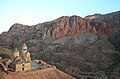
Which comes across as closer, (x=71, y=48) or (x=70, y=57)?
(x=70, y=57)

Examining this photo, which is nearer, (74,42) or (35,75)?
(35,75)

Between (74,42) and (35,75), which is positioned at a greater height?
(74,42)

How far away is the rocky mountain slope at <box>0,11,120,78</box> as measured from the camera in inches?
3413

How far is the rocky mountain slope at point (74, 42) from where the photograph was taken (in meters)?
86.7

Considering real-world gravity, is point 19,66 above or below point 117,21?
below

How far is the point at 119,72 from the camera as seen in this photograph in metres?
77.6

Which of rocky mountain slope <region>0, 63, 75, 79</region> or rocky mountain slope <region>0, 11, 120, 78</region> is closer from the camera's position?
rocky mountain slope <region>0, 63, 75, 79</region>

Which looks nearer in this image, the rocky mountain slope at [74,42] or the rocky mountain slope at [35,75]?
the rocky mountain slope at [35,75]

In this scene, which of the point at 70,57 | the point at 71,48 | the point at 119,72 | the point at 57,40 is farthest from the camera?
the point at 57,40

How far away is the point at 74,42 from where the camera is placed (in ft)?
346

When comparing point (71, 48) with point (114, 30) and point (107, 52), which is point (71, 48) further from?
point (114, 30)

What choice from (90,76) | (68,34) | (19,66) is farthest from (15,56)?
(68,34)

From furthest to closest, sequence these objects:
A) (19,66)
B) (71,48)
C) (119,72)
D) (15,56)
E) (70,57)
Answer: (71,48) < (70,57) < (119,72) < (15,56) < (19,66)

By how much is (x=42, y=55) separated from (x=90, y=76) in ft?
93.5
